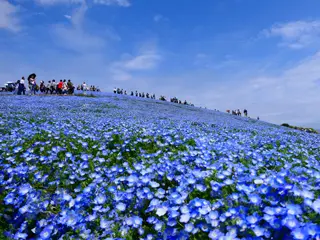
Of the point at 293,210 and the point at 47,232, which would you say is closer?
the point at 293,210

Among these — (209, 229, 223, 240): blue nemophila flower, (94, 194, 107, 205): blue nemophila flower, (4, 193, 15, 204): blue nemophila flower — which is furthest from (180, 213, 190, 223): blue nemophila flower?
(4, 193, 15, 204): blue nemophila flower

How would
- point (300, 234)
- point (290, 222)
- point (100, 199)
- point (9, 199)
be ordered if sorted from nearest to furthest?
1. point (300, 234)
2. point (290, 222)
3. point (100, 199)
4. point (9, 199)

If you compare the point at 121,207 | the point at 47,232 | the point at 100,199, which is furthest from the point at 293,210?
the point at 47,232

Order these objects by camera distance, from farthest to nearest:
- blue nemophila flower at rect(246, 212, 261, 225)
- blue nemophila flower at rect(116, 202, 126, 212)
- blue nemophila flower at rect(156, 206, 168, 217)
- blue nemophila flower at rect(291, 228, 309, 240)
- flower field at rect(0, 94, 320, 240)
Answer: blue nemophila flower at rect(116, 202, 126, 212) → blue nemophila flower at rect(156, 206, 168, 217) → flower field at rect(0, 94, 320, 240) → blue nemophila flower at rect(246, 212, 261, 225) → blue nemophila flower at rect(291, 228, 309, 240)

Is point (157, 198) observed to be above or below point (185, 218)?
below

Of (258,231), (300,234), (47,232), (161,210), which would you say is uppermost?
(300,234)

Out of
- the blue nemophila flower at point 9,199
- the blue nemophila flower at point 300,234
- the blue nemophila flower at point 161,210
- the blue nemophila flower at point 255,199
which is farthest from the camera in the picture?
the blue nemophila flower at point 9,199

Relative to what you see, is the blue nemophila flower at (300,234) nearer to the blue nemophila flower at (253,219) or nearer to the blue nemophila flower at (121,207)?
the blue nemophila flower at (253,219)

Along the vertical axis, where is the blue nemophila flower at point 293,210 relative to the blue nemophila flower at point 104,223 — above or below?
above

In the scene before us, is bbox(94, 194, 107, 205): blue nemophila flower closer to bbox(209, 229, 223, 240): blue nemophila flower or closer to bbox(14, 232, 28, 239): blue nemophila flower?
bbox(14, 232, 28, 239): blue nemophila flower

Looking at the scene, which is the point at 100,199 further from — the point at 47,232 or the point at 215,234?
the point at 215,234

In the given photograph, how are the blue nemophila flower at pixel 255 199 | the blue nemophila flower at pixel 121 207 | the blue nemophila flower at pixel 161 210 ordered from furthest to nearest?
the blue nemophila flower at pixel 121 207
the blue nemophila flower at pixel 161 210
the blue nemophila flower at pixel 255 199

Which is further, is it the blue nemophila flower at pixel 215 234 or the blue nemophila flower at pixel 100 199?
the blue nemophila flower at pixel 100 199

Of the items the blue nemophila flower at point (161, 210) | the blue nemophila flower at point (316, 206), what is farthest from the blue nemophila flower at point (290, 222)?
the blue nemophila flower at point (161, 210)
